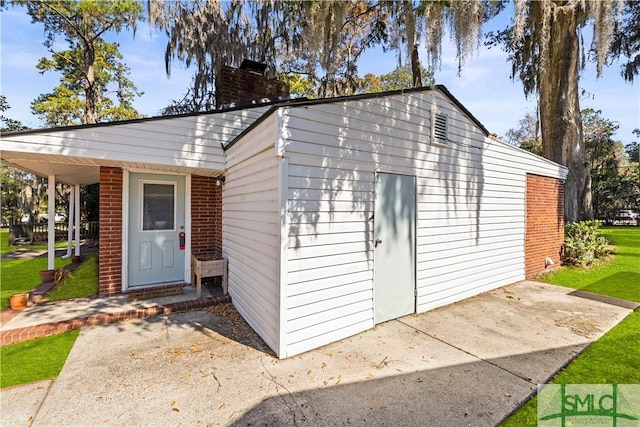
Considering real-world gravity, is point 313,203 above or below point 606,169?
below

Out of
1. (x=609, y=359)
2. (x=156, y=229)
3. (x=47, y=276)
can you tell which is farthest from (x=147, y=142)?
(x=609, y=359)

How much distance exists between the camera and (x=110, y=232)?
16.8 ft

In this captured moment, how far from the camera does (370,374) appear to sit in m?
2.91

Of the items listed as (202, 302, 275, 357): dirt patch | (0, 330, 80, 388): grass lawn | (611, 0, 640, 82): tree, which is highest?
(611, 0, 640, 82): tree

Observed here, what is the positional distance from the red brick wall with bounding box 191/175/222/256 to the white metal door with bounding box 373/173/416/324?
3.35 metres

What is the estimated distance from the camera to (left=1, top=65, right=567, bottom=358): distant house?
11.1 ft

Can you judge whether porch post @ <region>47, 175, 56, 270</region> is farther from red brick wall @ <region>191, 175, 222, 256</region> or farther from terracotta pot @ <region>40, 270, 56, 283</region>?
red brick wall @ <region>191, 175, 222, 256</region>

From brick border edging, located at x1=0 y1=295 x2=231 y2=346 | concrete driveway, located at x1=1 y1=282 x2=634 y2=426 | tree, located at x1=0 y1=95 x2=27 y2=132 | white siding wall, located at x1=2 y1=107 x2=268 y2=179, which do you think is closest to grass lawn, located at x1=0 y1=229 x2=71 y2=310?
brick border edging, located at x1=0 y1=295 x2=231 y2=346

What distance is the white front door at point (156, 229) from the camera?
5340 mm

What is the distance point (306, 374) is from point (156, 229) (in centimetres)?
425

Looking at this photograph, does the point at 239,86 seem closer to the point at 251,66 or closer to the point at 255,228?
the point at 251,66

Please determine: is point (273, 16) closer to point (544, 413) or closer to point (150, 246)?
point (150, 246)

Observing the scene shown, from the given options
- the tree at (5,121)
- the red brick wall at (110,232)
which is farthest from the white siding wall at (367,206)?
the tree at (5,121)

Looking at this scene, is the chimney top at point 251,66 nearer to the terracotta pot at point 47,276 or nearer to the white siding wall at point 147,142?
the white siding wall at point 147,142
